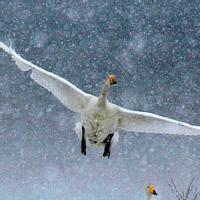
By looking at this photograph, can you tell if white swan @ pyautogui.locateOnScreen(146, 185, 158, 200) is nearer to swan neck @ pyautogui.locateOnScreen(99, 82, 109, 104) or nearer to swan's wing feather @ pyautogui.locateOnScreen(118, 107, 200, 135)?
swan's wing feather @ pyautogui.locateOnScreen(118, 107, 200, 135)

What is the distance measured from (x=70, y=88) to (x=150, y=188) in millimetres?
3407

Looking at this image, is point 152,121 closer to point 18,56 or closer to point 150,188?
point 150,188

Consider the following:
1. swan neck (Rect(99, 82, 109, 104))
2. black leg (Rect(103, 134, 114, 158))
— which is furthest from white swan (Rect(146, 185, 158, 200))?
swan neck (Rect(99, 82, 109, 104))

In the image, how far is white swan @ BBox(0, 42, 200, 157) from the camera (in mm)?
25328

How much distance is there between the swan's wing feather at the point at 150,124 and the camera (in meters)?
25.6

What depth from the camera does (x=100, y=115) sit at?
2545 cm

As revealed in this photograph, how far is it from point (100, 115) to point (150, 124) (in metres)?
1.66

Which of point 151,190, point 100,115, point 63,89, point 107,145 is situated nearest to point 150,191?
point 151,190

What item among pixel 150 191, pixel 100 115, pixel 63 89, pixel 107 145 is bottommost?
pixel 150 191

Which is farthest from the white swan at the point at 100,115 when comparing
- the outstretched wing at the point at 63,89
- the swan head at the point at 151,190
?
the swan head at the point at 151,190

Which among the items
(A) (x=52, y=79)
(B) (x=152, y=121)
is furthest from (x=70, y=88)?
(B) (x=152, y=121)

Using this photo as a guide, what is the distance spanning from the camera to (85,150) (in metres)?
27.1

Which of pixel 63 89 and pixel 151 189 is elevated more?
pixel 63 89

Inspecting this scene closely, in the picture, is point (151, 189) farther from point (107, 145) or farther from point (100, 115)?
point (100, 115)
